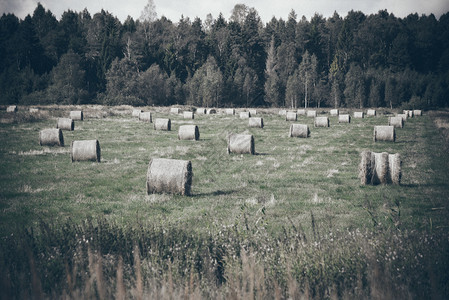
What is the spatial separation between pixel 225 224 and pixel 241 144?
561 inches

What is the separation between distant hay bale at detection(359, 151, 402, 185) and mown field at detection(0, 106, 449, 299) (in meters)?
0.54

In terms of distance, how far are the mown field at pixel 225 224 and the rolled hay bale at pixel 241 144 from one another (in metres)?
0.43

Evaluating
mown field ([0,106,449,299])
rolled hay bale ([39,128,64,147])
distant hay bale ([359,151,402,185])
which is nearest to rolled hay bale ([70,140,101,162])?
mown field ([0,106,449,299])

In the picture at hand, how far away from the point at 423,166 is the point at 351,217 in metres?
10.4

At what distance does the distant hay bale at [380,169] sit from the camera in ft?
46.3

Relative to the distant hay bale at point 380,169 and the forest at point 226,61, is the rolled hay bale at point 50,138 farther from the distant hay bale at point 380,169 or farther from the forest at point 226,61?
the forest at point 226,61

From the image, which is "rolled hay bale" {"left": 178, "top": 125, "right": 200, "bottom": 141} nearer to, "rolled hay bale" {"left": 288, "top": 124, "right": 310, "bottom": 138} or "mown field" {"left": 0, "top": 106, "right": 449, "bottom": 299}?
"mown field" {"left": 0, "top": 106, "right": 449, "bottom": 299}

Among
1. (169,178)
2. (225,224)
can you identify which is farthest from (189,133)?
(225,224)

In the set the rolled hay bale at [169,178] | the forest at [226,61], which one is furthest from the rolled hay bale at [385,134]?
the forest at [226,61]

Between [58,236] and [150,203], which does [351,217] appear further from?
[58,236]

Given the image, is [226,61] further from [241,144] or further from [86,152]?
[86,152]

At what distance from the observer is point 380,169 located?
14.2 metres

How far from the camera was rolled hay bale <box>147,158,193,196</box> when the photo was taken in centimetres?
1263

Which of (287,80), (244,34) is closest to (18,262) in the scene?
(287,80)
